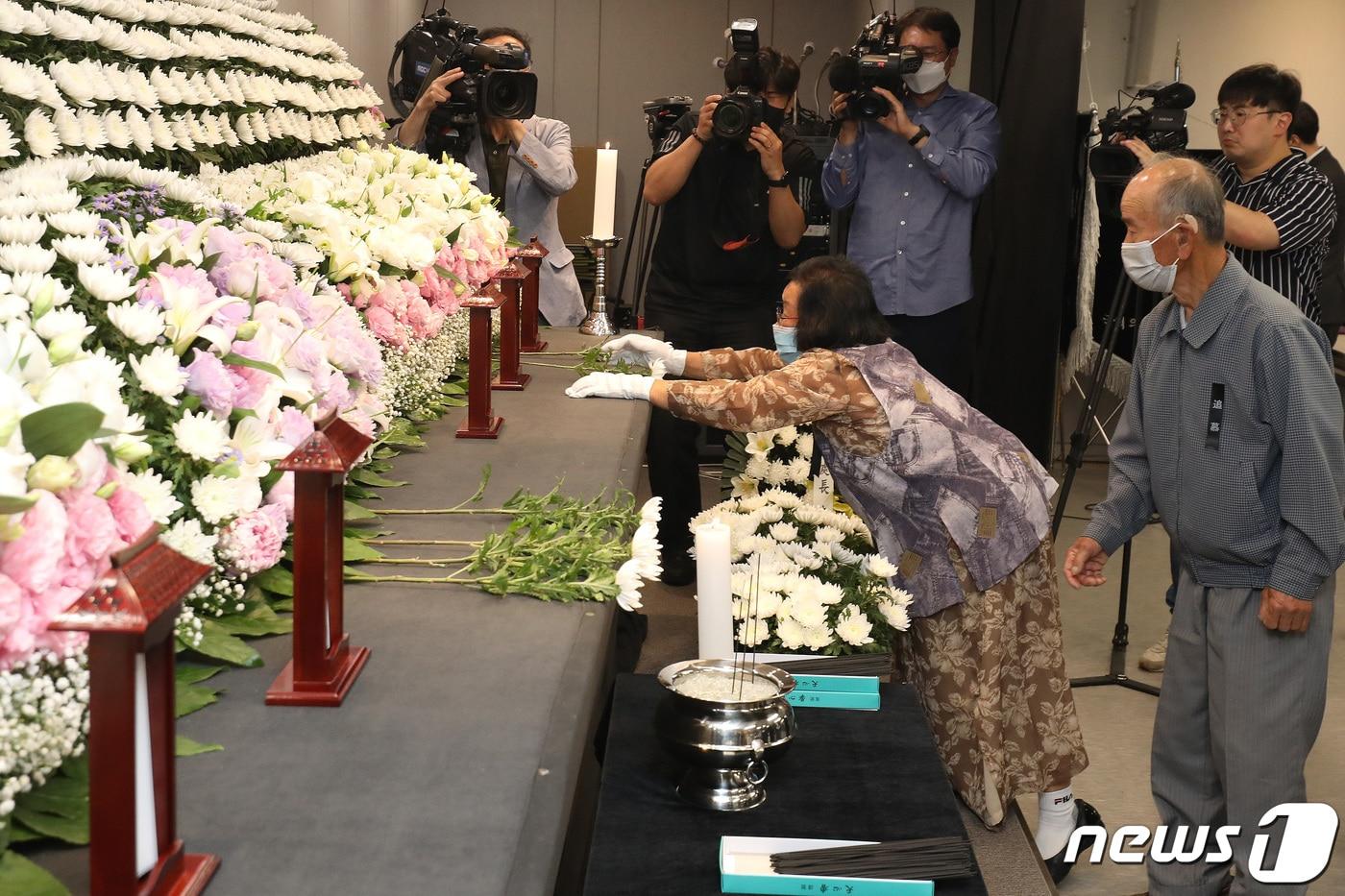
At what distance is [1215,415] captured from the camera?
2.34 metres

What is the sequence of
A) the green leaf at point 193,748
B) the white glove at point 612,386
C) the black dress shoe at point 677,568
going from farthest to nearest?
the black dress shoe at point 677,568, the white glove at point 612,386, the green leaf at point 193,748

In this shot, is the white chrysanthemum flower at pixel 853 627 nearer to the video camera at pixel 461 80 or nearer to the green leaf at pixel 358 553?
the green leaf at pixel 358 553

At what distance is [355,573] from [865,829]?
2.07 ft

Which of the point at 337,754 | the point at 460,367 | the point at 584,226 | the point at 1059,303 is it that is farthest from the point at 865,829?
the point at 584,226

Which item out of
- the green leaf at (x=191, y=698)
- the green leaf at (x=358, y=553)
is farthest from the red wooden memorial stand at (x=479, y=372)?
the green leaf at (x=191, y=698)

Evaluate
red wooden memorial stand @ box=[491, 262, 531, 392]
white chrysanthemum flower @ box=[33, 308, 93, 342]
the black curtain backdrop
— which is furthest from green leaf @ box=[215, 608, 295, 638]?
the black curtain backdrop

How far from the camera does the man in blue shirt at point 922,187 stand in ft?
12.7

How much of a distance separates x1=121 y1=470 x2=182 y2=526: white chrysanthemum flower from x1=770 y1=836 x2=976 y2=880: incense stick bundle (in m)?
0.65

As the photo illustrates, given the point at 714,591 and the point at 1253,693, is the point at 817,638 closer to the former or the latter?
the point at 714,591

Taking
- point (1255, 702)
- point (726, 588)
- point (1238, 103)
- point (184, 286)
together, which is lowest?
point (1255, 702)

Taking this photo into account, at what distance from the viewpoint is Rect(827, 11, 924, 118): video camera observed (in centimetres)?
375

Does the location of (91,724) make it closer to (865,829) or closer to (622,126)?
(865,829)

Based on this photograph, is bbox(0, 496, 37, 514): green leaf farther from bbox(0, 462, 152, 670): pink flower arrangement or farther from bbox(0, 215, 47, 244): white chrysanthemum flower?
bbox(0, 215, 47, 244): white chrysanthemum flower

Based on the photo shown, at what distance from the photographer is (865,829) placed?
144cm
